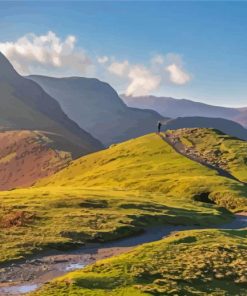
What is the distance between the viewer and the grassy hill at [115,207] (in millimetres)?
67812

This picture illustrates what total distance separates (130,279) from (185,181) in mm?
93347

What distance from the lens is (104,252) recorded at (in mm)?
62250

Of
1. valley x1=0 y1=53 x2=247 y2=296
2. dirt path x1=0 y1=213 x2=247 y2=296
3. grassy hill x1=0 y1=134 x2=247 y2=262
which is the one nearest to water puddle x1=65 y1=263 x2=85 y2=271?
dirt path x1=0 y1=213 x2=247 y2=296

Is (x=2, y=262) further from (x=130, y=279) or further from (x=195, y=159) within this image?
(x=195, y=159)

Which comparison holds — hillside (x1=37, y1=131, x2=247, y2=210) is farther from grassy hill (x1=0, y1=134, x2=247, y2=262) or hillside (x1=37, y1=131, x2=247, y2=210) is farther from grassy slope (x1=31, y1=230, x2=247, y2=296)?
grassy slope (x1=31, y1=230, x2=247, y2=296)

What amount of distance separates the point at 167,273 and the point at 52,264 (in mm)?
13107

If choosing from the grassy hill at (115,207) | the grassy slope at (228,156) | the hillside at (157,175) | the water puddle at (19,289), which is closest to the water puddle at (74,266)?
the grassy hill at (115,207)

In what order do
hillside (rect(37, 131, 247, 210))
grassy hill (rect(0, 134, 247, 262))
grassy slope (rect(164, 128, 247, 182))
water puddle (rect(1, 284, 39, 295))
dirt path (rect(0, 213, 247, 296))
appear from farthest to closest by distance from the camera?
grassy slope (rect(164, 128, 247, 182)), hillside (rect(37, 131, 247, 210)), grassy hill (rect(0, 134, 247, 262)), dirt path (rect(0, 213, 247, 296)), water puddle (rect(1, 284, 39, 295))

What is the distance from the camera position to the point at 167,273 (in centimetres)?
4941

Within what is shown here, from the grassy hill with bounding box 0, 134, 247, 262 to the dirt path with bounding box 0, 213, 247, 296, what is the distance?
90.7 inches

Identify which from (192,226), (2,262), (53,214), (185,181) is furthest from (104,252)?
(185,181)

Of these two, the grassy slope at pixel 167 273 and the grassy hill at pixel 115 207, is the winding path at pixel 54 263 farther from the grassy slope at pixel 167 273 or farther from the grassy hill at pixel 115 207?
the grassy slope at pixel 167 273

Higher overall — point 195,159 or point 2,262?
point 195,159

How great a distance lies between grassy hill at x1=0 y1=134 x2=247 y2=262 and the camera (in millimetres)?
67812
